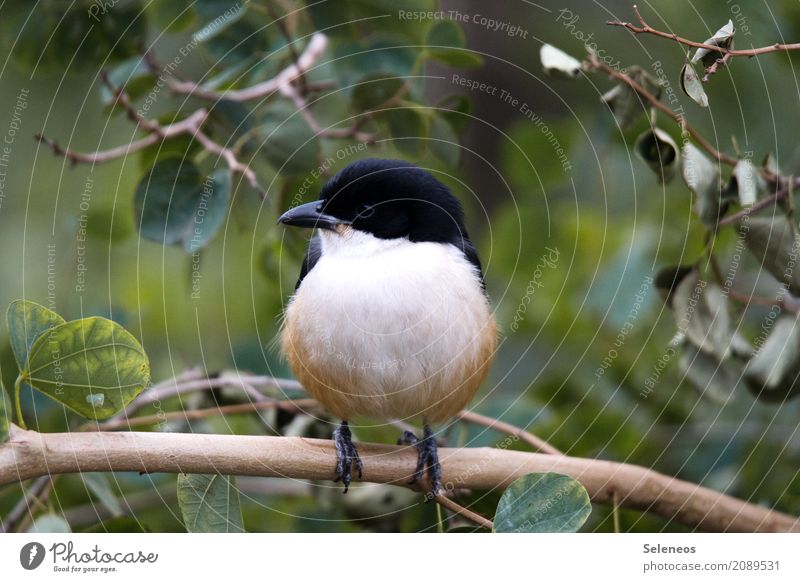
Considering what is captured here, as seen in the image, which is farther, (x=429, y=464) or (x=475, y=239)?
(x=475, y=239)

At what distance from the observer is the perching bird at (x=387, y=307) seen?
4.62ft

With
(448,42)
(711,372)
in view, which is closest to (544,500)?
(711,372)

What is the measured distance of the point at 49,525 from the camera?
132 centimetres

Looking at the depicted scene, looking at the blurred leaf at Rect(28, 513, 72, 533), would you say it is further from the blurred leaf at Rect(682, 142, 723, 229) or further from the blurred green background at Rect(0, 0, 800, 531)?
the blurred leaf at Rect(682, 142, 723, 229)

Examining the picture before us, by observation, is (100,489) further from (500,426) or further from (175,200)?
(500,426)

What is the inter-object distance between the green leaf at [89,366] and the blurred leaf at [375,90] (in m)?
0.67

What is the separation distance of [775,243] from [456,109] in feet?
1.88

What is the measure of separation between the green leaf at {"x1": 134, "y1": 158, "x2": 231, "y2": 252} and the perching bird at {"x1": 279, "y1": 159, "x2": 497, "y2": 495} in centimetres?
17

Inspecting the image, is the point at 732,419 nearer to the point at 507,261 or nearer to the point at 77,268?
the point at 507,261

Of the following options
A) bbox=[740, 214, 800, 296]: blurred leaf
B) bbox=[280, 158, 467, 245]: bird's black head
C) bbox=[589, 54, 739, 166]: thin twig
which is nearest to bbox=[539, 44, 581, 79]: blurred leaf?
bbox=[589, 54, 739, 166]: thin twig

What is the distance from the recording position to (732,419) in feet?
6.25
